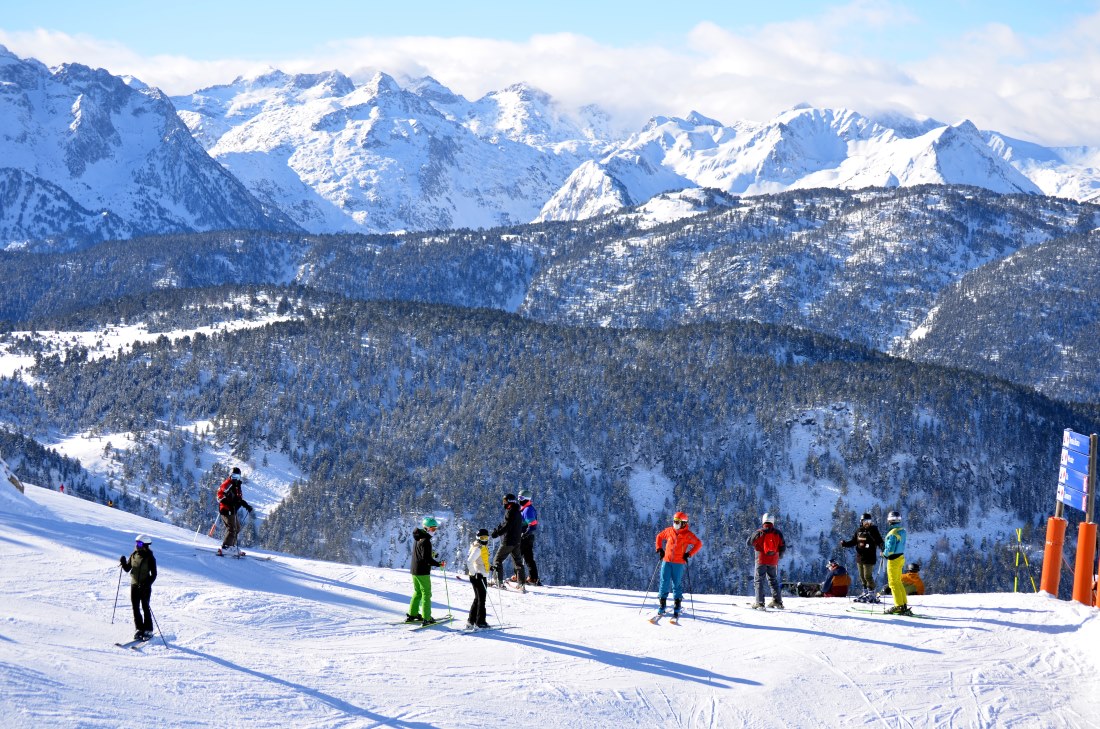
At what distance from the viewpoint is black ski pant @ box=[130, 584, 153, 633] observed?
21281 mm

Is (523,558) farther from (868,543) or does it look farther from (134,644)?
(134,644)

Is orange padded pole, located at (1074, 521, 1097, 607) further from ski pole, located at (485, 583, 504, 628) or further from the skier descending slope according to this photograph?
ski pole, located at (485, 583, 504, 628)

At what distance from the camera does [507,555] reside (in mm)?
28656

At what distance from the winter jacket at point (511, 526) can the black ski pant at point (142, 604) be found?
368 inches

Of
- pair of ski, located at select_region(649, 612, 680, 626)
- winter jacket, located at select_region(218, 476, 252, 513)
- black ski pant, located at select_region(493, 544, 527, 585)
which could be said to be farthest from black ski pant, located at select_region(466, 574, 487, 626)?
winter jacket, located at select_region(218, 476, 252, 513)

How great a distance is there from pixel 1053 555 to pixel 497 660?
15.5 metres

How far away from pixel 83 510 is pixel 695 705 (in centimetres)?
2409

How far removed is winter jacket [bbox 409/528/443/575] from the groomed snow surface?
1648 millimetres

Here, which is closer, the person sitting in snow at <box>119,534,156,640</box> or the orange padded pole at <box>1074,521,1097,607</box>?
the person sitting in snow at <box>119,534,156,640</box>

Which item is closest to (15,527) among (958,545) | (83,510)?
(83,510)

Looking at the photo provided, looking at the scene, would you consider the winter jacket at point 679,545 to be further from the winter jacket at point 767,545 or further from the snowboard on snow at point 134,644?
the snowboard on snow at point 134,644

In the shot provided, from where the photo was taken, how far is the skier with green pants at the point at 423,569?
23406 millimetres

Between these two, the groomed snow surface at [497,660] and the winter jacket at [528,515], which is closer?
the groomed snow surface at [497,660]

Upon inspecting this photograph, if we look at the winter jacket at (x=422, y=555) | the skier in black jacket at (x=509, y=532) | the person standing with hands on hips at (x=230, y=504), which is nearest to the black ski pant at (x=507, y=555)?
the skier in black jacket at (x=509, y=532)
